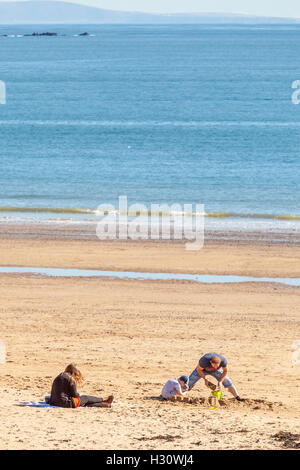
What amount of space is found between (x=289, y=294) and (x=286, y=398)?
Answer: 7.61 m

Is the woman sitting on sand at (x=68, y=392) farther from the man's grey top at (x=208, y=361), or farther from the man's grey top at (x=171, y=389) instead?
the man's grey top at (x=208, y=361)

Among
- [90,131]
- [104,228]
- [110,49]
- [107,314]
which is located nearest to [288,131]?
[90,131]

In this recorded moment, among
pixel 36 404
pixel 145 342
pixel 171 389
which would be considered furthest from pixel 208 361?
pixel 145 342

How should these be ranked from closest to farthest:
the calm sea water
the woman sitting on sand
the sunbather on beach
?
the woman sitting on sand < the sunbather on beach < the calm sea water

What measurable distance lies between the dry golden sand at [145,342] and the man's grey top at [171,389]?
0.18 meters

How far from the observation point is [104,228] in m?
27.4

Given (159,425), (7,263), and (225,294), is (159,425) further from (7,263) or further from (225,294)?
(7,263)

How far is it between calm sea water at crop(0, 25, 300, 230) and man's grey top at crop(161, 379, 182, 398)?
16.9 meters

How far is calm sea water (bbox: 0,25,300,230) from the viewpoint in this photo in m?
34.3

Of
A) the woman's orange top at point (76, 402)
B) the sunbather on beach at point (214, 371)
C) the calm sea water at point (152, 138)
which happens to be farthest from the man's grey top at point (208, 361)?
the calm sea water at point (152, 138)

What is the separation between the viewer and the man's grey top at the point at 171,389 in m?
11.6

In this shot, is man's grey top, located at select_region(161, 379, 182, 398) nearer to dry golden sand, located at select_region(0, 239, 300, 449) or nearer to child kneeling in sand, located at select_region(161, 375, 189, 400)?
child kneeling in sand, located at select_region(161, 375, 189, 400)

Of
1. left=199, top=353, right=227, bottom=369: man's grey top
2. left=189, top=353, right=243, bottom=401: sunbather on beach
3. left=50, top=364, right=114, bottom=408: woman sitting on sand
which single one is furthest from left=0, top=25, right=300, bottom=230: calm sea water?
left=50, top=364, right=114, bottom=408: woman sitting on sand

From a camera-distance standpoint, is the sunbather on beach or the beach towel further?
the sunbather on beach
